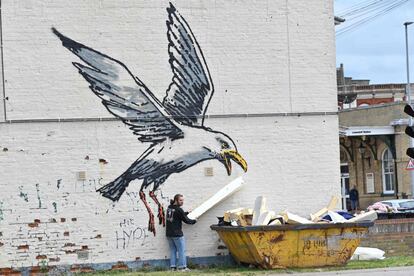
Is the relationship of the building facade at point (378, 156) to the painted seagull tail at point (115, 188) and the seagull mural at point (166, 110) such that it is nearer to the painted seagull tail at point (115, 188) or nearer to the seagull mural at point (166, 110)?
the seagull mural at point (166, 110)

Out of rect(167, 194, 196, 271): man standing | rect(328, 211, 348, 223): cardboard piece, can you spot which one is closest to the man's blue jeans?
rect(167, 194, 196, 271): man standing

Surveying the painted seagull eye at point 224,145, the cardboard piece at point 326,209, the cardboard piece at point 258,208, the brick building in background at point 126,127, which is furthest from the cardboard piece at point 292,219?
the painted seagull eye at point 224,145

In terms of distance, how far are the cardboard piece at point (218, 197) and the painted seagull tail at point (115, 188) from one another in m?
1.51

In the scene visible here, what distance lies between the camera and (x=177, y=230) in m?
18.2

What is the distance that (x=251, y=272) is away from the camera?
16938mm

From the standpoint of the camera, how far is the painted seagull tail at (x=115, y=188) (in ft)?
60.3

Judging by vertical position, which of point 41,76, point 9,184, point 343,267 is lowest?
point 343,267

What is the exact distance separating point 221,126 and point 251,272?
351 cm

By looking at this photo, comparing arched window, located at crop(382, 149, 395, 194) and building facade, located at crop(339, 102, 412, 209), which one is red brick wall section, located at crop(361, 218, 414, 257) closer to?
building facade, located at crop(339, 102, 412, 209)

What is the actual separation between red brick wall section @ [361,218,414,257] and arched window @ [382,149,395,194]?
2629 centimetres

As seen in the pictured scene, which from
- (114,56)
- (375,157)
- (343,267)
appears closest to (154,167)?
(114,56)

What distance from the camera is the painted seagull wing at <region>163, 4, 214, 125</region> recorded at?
18.9 m

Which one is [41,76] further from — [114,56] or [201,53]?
[201,53]

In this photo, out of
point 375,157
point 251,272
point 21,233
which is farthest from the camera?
point 375,157
